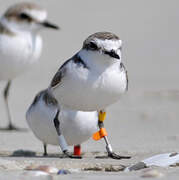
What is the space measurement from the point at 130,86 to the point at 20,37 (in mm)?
2071

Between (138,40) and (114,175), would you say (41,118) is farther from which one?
(138,40)

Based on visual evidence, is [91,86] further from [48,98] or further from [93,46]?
[48,98]

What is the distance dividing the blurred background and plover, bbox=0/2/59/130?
610mm

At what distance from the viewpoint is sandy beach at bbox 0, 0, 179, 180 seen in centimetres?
546

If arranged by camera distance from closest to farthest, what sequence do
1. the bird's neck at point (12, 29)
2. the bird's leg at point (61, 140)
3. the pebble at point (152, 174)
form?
the pebble at point (152, 174) → the bird's leg at point (61, 140) → the bird's neck at point (12, 29)

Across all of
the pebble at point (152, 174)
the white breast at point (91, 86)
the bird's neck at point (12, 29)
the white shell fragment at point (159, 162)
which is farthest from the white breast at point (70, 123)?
the bird's neck at point (12, 29)

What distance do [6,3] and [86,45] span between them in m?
11.4

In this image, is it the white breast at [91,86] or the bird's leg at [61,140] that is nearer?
the white breast at [91,86]

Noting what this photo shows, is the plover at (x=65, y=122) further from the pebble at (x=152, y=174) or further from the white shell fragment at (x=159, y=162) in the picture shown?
the pebble at (x=152, y=174)

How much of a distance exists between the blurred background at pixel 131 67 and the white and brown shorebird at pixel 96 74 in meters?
1.21

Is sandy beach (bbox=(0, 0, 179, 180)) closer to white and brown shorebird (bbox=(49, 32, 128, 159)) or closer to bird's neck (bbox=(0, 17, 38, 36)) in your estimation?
white and brown shorebird (bbox=(49, 32, 128, 159))

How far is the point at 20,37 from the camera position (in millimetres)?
10391

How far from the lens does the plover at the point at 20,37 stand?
10172 mm

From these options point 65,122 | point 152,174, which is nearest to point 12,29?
point 65,122
